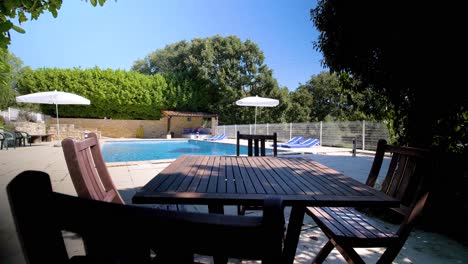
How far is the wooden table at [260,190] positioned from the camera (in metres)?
1.28

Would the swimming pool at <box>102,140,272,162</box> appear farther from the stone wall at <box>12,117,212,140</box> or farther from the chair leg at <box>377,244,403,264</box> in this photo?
the chair leg at <box>377,244,403,264</box>

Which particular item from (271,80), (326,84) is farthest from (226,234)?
(326,84)

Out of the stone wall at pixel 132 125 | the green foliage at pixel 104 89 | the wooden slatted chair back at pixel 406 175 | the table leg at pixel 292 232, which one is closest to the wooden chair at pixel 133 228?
the table leg at pixel 292 232

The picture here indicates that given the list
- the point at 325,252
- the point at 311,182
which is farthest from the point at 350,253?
the point at 311,182

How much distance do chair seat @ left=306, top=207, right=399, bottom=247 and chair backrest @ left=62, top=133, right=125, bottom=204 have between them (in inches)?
57.4

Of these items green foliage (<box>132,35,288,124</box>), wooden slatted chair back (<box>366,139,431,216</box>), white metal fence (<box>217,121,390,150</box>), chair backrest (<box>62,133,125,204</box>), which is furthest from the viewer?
green foliage (<box>132,35,288,124</box>)

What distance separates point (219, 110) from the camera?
25594mm

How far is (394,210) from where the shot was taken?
1.71 meters

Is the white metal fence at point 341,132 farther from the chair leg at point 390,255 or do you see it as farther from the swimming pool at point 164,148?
the chair leg at point 390,255

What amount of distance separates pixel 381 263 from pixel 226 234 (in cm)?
135

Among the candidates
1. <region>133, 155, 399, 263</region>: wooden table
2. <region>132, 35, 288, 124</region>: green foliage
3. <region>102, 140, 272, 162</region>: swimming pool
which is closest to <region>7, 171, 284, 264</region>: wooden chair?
<region>133, 155, 399, 263</region>: wooden table

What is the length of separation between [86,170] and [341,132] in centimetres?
1359

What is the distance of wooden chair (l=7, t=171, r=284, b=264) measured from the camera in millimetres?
465

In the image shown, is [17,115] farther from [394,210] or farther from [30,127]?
[394,210]
